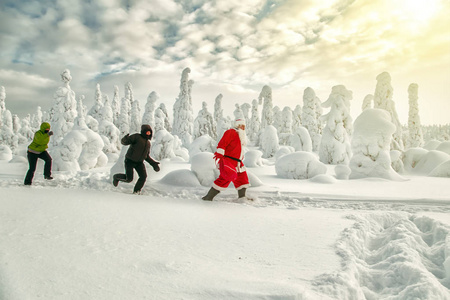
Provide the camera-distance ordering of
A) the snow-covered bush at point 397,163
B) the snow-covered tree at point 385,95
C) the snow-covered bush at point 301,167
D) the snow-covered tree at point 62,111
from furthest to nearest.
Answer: the snow-covered tree at point 385,95, the snow-covered tree at point 62,111, the snow-covered bush at point 397,163, the snow-covered bush at point 301,167

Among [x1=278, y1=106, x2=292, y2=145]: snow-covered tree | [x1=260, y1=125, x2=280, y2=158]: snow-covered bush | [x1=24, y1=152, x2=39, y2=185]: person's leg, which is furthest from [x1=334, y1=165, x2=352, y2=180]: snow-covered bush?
[x1=278, y1=106, x2=292, y2=145]: snow-covered tree

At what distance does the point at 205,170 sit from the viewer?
7.85m

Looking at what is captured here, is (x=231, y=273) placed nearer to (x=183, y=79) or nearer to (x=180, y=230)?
(x=180, y=230)

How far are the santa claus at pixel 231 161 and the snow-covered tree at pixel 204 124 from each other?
29.5m

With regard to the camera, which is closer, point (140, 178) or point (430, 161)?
point (140, 178)

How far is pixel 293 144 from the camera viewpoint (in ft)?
85.1

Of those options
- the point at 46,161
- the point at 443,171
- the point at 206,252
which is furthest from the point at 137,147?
the point at 443,171

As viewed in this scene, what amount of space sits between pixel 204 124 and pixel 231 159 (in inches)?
1189

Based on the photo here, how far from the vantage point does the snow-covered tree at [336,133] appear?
19.0 meters

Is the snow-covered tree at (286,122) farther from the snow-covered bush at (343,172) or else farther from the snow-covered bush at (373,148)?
the snow-covered bush at (343,172)

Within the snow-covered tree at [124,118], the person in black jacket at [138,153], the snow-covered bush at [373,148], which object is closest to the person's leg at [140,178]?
the person in black jacket at [138,153]

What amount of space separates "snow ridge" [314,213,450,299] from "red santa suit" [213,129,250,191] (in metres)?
2.54

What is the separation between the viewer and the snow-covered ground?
179cm

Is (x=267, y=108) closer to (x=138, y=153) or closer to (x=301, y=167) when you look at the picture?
(x=301, y=167)
